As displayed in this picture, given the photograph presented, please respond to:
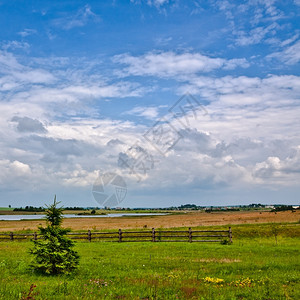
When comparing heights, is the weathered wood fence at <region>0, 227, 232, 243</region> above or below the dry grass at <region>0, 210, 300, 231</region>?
above

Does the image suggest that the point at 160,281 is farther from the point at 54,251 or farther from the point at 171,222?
the point at 171,222

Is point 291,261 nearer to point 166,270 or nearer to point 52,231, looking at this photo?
point 166,270

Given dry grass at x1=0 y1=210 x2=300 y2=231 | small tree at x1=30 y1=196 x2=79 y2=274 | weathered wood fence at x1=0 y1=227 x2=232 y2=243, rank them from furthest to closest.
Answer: dry grass at x1=0 y1=210 x2=300 y2=231 < weathered wood fence at x1=0 y1=227 x2=232 y2=243 < small tree at x1=30 y1=196 x2=79 y2=274

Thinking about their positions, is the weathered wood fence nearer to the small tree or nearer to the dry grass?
the dry grass

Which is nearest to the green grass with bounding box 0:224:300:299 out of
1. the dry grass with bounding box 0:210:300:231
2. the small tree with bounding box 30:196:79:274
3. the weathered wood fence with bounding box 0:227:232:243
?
the small tree with bounding box 30:196:79:274

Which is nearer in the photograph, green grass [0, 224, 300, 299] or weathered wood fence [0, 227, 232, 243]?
green grass [0, 224, 300, 299]

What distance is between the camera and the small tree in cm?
1349

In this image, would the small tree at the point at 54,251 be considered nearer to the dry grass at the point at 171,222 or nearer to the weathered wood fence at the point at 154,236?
the weathered wood fence at the point at 154,236

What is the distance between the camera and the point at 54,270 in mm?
13648

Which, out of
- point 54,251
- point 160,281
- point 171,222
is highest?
point 54,251

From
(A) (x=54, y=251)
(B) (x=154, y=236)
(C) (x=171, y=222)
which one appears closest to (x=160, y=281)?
(A) (x=54, y=251)

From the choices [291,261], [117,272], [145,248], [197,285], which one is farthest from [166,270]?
[145,248]

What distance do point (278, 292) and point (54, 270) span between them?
8815mm

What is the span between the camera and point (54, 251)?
44.3ft
